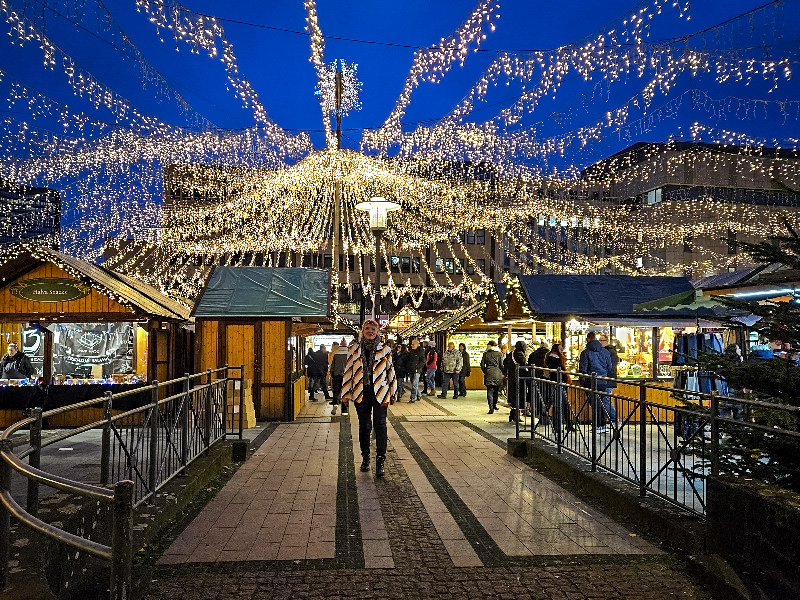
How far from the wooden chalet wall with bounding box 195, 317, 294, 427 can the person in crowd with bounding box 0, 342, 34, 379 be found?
3.64 m

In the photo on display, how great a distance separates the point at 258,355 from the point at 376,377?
22.5 feet

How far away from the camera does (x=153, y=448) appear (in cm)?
649

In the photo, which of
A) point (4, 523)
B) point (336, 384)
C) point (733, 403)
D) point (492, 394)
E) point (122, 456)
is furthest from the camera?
point (336, 384)

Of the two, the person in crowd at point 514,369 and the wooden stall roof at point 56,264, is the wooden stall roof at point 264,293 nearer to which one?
the wooden stall roof at point 56,264

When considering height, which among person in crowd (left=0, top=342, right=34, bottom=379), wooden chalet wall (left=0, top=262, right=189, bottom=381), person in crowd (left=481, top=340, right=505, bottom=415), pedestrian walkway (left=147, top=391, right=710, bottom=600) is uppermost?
wooden chalet wall (left=0, top=262, right=189, bottom=381)

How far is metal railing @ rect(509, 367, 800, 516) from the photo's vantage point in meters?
5.06

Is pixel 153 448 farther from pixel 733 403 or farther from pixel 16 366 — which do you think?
pixel 16 366

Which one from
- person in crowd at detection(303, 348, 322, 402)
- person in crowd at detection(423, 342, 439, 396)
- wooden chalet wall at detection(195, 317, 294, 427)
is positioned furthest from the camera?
person in crowd at detection(423, 342, 439, 396)

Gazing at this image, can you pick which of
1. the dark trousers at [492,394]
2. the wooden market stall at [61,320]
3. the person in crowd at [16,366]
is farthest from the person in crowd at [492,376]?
the person in crowd at [16,366]

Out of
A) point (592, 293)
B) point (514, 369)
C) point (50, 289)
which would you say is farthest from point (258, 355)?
point (592, 293)

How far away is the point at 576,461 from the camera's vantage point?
859cm

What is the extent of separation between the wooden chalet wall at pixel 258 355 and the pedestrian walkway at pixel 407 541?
5.47 meters

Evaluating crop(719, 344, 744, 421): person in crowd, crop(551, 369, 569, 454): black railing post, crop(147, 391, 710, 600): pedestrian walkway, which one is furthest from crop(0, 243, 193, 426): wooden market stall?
crop(719, 344, 744, 421): person in crowd

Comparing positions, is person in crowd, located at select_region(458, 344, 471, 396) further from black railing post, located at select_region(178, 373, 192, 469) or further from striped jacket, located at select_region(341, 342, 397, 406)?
black railing post, located at select_region(178, 373, 192, 469)
